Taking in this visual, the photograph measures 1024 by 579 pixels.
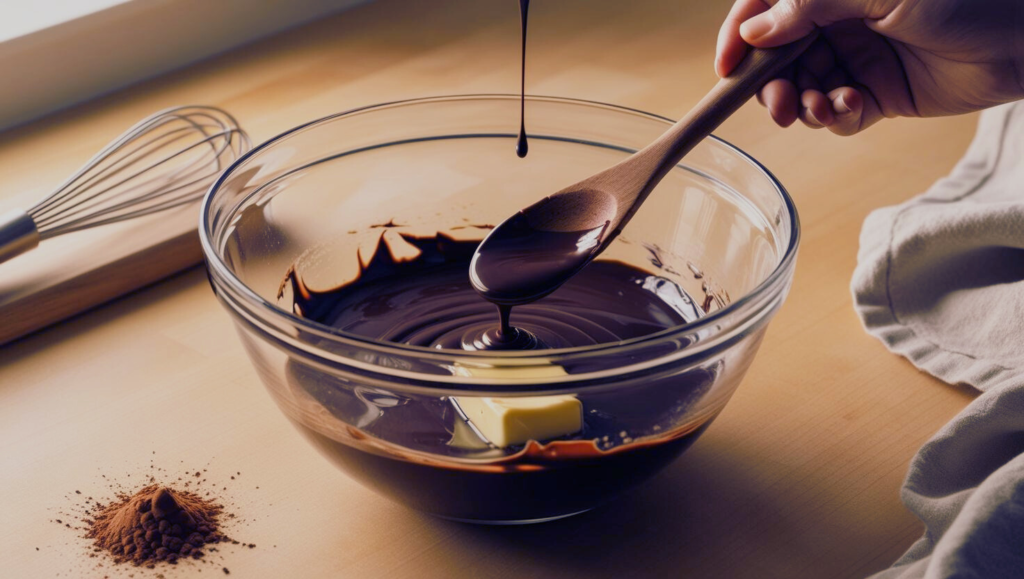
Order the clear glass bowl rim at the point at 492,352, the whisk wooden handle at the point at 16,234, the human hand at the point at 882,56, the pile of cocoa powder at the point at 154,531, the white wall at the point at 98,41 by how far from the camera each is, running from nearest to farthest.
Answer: the clear glass bowl rim at the point at 492,352
the pile of cocoa powder at the point at 154,531
the human hand at the point at 882,56
the whisk wooden handle at the point at 16,234
the white wall at the point at 98,41

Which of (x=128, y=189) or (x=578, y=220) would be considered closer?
(x=578, y=220)

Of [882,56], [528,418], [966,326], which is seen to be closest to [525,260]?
[528,418]

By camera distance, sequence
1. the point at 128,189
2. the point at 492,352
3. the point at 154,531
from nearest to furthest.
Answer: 1. the point at 492,352
2. the point at 154,531
3. the point at 128,189

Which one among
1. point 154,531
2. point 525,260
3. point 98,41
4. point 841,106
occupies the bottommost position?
point 154,531

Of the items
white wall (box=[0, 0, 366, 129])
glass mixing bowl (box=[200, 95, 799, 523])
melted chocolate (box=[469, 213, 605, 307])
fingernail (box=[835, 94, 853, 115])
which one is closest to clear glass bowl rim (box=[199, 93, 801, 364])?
glass mixing bowl (box=[200, 95, 799, 523])

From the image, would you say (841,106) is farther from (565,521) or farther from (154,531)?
(154,531)

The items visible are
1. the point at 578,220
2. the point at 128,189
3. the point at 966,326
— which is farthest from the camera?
the point at 128,189

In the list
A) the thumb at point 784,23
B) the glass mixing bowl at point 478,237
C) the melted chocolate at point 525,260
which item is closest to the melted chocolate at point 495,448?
the glass mixing bowl at point 478,237

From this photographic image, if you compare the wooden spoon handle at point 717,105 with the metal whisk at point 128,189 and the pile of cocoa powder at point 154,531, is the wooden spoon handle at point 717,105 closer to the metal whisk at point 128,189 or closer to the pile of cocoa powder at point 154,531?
the pile of cocoa powder at point 154,531
